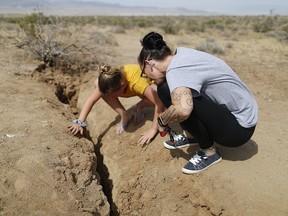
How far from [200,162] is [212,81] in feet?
2.82

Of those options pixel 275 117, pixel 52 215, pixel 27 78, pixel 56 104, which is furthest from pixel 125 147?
pixel 27 78

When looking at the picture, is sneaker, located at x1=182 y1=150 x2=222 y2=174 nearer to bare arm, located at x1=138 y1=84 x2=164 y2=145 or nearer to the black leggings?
the black leggings

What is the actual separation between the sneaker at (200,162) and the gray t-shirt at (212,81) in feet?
1.50

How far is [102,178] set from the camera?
12.5ft

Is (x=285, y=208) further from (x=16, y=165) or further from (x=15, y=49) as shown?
(x=15, y=49)

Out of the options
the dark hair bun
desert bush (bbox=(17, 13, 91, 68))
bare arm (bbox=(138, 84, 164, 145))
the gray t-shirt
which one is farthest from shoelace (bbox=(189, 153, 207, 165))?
desert bush (bbox=(17, 13, 91, 68))

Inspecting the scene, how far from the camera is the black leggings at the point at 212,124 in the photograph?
2.76 metres

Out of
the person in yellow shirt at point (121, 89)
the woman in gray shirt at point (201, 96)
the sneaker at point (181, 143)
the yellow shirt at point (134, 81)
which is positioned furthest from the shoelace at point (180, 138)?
the yellow shirt at point (134, 81)

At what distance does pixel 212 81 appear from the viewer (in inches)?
103

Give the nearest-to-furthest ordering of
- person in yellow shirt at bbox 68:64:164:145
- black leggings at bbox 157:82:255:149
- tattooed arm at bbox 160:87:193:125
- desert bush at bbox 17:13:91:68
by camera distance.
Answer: tattooed arm at bbox 160:87:193:125, black leggings at bbox 157:82:255:149, person in yellow shirt at bbox 68:64:164:145, desert bush at bbox 17:13:91:68

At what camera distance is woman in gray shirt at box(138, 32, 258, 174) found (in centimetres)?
244

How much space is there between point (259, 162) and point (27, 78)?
13.1 feet

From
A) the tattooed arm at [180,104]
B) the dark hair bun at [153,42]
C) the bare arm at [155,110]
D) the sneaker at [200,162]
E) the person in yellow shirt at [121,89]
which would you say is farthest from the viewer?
the bare arm at [155,110]

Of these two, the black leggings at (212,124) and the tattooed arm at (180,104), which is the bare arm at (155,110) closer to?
the black leggings at (212,124)
